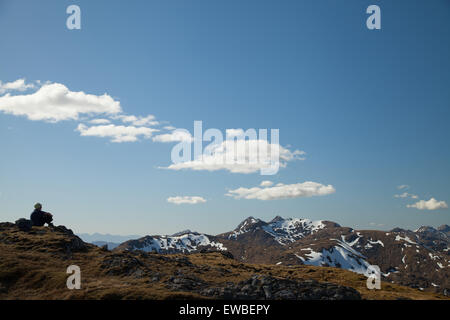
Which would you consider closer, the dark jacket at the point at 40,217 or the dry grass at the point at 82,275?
the dry grass at the point at 82,275

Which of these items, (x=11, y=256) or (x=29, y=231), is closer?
(x=11, y=256)

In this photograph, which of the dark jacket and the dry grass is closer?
the dry grass

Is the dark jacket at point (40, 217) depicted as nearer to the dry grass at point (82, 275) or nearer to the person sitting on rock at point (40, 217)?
the person sitting on rock at point (40, 217)

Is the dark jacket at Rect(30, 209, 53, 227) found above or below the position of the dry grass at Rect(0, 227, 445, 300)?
above

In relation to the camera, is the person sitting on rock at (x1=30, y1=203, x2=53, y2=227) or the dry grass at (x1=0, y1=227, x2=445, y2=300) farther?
the person sitting on rock at (x1=30, y1=203, x2=53, y2=227)

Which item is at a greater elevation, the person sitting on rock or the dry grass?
the person sitting on rock

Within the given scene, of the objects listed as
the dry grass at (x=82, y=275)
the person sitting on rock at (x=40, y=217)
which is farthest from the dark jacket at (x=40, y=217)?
the dry grass at (x=82, y=275)

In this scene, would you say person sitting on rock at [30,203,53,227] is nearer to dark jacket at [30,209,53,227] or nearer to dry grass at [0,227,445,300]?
dark jacket at [30,209,53,227]

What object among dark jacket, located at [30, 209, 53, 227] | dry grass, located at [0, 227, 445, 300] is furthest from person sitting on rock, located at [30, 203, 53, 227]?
dry grass, located at [0, 227, 445, 300]

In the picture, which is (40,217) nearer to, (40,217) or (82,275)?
(40,217)

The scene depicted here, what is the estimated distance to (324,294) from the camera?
31.0m
